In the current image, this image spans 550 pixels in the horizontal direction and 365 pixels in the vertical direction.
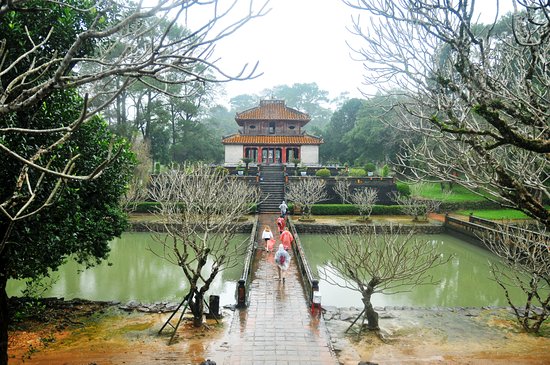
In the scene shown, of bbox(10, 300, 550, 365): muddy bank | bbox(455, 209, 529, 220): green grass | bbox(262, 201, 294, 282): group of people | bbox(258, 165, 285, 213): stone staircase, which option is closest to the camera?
bbox(10, 300, 550, 365): muddy bank

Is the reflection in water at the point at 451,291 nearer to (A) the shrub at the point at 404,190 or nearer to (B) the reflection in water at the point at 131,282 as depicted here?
(B) the reflection in water at the point at 131,282

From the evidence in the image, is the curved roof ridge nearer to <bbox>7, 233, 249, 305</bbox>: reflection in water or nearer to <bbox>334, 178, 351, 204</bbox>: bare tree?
<bbox>334, 178, 351, 204</bbox>: bare tree

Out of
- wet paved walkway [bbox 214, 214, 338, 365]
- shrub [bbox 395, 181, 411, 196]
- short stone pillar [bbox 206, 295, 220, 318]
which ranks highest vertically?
shrub [bbox 395, 181, 411, 196]

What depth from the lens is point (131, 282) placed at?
1267 centimetres

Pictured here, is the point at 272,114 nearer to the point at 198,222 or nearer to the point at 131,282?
the point at 131,282

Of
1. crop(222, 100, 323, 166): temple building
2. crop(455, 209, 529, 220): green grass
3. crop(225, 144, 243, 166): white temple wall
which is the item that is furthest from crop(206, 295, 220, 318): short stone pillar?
crop(225, 144, 243, 166): white temple wall

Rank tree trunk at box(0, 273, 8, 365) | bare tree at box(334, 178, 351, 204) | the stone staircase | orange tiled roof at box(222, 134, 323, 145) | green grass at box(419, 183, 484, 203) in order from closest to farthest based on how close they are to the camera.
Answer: tree trunk at box(0, 273, 8, 365) < the stone staircase < bare tree at box(334, 178, 351, 204) < green grass at box(419, 183, 484, 203) < orange tiled roof at box(222, 134, 323, 145)

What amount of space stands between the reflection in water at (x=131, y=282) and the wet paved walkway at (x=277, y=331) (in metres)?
1.64

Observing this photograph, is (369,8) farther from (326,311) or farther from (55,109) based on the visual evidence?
(326,311)

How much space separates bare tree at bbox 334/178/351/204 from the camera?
2470 centimetres

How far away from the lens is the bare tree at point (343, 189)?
24703 millimetres

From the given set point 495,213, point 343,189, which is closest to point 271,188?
point 343,189

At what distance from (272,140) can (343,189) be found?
11064mm

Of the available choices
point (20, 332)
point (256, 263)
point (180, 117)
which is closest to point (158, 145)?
point (180, 117)
